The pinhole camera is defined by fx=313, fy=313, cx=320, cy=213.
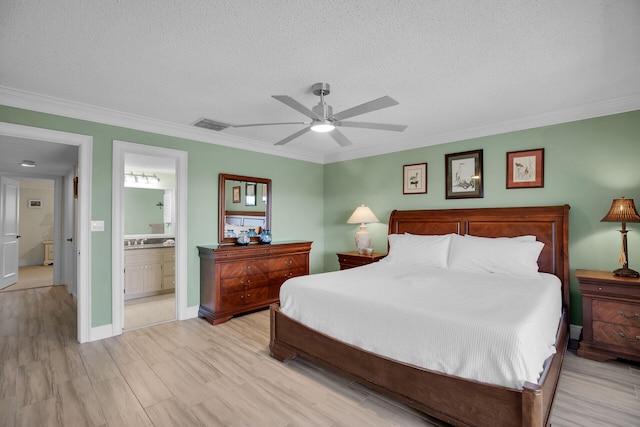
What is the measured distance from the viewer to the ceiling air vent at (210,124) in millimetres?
3699

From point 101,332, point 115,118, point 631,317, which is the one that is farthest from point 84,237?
point 631,317

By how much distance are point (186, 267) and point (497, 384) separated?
357 centimetres

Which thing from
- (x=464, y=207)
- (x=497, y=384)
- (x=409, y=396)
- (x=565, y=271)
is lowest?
(x=409, y=396)

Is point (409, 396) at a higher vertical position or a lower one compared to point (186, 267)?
lower

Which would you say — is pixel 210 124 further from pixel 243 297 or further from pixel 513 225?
pixel 513 225

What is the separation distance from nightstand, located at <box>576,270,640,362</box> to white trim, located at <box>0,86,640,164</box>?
5.51 feet

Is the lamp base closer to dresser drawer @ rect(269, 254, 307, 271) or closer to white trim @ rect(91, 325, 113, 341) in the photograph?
dresser drawer @ rect(269, 254, 307, 271)

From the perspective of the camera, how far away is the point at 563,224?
3303mm

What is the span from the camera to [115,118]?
344 cm

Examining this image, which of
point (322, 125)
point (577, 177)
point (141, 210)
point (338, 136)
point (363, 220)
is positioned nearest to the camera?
point (322, 125)

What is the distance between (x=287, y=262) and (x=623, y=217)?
12.3 feet

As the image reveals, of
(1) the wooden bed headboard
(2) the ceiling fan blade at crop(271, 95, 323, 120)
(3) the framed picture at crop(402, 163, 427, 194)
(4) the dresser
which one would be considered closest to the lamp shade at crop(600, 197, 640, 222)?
(1) the wooden bed headboard

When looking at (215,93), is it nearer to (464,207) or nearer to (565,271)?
(464,207)

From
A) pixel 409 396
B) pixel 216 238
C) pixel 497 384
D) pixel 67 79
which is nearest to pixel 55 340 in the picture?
pixel 216 238
